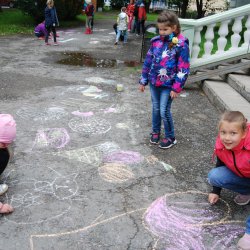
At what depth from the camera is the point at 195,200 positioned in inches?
115

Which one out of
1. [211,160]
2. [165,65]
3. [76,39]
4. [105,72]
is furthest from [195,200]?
[76,39]

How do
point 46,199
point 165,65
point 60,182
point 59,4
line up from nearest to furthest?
point 46,199, point 60,182, point 165,65, point 59,4

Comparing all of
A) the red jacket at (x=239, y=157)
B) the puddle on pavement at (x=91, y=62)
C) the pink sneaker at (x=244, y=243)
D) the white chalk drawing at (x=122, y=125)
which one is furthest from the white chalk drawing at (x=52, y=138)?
the puddle on pavement at (x=91, y=62)

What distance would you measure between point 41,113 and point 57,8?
43.3ft

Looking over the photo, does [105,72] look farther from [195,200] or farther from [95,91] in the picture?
[195,200]

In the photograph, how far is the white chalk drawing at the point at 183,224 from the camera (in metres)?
2.41

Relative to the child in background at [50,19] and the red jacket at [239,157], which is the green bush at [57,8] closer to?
the child in background at [50,19]

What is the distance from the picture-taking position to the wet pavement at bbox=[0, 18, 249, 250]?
2.46 m

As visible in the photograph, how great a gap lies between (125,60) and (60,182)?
631cm

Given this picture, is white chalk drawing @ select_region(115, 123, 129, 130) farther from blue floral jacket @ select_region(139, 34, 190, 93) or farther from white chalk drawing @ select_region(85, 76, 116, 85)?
white chalk drawing @ select_region(85, 76, 116, 85)

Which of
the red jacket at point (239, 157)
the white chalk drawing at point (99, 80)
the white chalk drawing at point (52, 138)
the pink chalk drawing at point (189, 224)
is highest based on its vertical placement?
the red jacket at point (239, 157)

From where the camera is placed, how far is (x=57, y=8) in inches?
650

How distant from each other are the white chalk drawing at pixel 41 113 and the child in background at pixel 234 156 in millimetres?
2499

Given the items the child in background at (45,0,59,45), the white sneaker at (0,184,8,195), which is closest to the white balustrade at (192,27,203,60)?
the white sneaker at (0,184,8,195)
